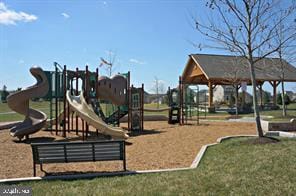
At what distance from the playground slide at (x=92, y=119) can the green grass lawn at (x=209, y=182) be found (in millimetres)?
5238

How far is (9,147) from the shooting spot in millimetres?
11180

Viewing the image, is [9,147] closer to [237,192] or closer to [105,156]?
[105,156]

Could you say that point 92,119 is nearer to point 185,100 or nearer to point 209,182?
point 209,182

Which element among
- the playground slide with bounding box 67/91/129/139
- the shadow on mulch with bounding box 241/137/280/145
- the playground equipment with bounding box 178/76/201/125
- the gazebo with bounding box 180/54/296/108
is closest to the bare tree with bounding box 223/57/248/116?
the gazebo with bounding box 180/54/296/108

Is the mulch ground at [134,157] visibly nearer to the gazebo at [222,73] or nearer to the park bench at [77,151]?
the park bench at [77,151]

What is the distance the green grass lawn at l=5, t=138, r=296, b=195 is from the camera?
5.17m

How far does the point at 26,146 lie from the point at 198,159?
6.61 m

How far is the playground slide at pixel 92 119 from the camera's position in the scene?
39.5 ft

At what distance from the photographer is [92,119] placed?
12219 millimetres

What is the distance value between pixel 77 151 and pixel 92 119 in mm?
5511

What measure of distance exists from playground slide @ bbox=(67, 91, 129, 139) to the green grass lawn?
206 inches

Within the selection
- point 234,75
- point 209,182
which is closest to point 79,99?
point 209,182

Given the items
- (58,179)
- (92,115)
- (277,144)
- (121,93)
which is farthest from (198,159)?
(121,93)

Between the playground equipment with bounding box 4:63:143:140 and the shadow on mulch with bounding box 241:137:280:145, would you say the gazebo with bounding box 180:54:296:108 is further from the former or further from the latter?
the shadow on mulch with bounding box 241:137:280:145
